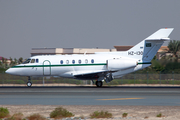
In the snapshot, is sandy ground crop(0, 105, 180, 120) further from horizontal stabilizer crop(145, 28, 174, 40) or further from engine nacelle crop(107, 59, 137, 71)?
horizontal stabilizer crop(145, 28, 174, 40)

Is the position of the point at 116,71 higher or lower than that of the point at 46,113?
higher

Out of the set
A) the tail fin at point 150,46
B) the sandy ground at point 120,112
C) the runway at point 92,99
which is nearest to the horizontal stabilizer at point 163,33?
the tail fin at point 150,46

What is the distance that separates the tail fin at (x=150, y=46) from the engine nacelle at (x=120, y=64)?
4.82 feet

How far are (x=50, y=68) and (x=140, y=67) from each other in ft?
33.9

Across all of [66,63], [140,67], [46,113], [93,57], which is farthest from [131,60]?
[46,113]

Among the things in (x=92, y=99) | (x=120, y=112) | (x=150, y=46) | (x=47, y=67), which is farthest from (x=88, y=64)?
(x=120, y=112)

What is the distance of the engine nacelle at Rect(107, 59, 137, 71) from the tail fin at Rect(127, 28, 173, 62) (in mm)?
1470

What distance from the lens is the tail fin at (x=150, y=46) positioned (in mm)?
32156

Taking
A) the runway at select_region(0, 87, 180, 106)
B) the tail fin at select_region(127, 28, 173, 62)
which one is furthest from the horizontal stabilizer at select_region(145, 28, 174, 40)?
the runway at select_region(0, 87, 180, 106)

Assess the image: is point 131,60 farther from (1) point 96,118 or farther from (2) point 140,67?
(1) point 96,118

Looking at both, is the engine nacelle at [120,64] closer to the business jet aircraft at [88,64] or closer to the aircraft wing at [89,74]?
the business jet aircraft at [88,64]

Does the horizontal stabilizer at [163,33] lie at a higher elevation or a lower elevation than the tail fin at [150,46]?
higher

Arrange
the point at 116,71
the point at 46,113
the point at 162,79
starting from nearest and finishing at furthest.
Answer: the point at 46,113 → the point at 116,71 → the point at 162,79

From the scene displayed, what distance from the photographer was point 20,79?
41.7 metres
